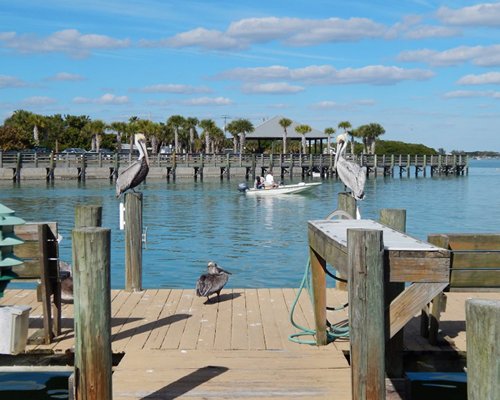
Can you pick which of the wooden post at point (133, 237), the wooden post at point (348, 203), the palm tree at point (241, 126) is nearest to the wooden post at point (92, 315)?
the wooden post at point (133, 237)

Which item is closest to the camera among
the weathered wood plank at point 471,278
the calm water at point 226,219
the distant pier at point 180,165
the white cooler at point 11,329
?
the white cooler at point 11,329

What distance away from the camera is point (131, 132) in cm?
9544

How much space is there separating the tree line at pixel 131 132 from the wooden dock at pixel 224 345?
72541mm

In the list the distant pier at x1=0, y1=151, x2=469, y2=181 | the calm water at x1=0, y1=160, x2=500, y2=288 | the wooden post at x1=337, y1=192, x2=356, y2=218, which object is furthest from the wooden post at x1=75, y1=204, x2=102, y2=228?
the distant pier at x1=0, y1=151, x2=469, y2=181

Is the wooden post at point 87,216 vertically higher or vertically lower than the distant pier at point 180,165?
higher

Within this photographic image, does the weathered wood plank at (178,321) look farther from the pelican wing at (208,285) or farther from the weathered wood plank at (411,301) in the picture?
the weathered wood plank at (411,301)

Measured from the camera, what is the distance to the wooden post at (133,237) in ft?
32.2

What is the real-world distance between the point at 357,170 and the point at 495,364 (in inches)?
414

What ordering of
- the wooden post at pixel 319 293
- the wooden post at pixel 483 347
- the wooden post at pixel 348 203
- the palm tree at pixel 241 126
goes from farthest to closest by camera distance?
the palm tree at pixel 241 126, the wooden post at pixel 348 203, the wooden post at pixel 319 293, the wooden post at pixel 483 347

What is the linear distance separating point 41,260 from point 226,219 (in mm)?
26234

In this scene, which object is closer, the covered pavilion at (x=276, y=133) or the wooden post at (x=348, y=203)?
the wooden post at (x=348, y=203)

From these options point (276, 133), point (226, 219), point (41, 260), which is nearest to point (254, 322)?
point (41, 260)

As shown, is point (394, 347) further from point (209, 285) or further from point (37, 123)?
point (37, 123)

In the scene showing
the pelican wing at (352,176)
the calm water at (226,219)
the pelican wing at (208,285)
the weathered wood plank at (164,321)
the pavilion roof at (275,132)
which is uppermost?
the pavilion roof at (275,132)
